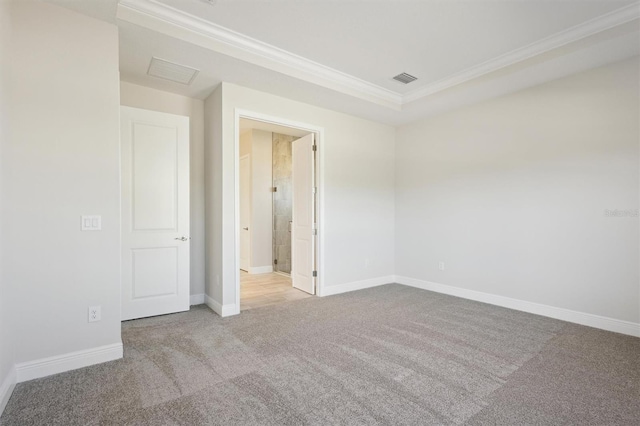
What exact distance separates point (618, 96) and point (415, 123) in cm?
248

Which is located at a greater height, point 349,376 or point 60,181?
point 60,181

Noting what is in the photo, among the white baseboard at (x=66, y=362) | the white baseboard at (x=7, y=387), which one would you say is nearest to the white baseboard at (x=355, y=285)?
the white baseboard at (x=66, y=362)

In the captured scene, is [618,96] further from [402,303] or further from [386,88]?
[402,303]

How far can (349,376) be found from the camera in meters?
2.24

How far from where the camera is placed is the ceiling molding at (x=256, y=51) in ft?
8.27

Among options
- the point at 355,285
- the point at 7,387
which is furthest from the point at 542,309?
the point at 7,387

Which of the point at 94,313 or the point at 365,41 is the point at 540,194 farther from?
the point at 94,313

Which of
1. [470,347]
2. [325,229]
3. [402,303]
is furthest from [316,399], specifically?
[325,229]

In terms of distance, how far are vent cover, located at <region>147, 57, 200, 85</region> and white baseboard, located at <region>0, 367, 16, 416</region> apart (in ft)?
9.07

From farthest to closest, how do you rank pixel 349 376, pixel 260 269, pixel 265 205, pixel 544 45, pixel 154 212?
pixel 265 205 → pixel 260 269 → pixel 154 212 → pixel 544 45 → pixel 349 376

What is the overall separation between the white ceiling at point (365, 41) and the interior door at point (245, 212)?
275 cm

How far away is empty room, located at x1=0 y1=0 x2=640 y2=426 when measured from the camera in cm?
209

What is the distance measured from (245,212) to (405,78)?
164 inches

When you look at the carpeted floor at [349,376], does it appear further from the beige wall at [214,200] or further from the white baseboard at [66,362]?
the beige wall at [214,200]
